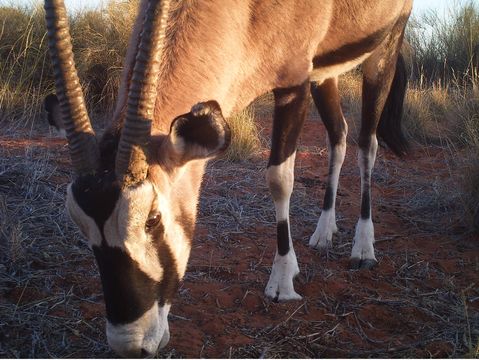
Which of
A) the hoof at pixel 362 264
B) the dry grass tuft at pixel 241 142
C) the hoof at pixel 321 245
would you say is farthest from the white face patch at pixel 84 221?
the dry grass tuft at pixel 241 142

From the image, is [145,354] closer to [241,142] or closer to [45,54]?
[241,142]

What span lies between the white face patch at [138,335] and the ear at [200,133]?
667 mm

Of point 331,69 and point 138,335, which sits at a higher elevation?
point 331,69

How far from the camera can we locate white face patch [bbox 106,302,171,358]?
7.09 feet

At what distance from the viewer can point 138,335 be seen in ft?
7.16

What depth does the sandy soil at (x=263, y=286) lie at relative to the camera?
280 cm

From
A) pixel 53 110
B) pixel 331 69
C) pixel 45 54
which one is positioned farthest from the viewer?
pixel 45 54

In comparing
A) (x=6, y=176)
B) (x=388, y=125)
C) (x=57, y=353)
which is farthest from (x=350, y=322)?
(x=6, y=176)

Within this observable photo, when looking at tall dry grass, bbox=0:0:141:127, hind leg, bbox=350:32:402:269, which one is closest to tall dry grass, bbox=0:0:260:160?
tall dry grass, bbox=0:0:141:127

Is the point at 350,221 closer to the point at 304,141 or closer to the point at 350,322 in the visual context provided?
the point at 350,322

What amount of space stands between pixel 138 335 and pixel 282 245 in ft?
5.39

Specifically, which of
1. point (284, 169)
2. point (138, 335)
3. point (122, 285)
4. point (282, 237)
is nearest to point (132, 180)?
point (122, 285)

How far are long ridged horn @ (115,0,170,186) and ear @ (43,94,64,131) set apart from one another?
551 millimetres

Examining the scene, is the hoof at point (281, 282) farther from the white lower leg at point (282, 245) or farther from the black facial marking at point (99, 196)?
the black facial marking at point (99, 196)
